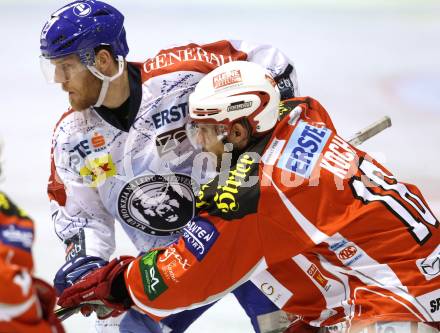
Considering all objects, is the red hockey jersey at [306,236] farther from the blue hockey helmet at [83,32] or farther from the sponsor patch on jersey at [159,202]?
the blue hockey helmet at [83,32]

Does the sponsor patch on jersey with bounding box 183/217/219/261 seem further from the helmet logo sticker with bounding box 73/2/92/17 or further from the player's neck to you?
the helmet logo sticker with bounding box 73/2/92/17

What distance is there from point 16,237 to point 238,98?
1113mm

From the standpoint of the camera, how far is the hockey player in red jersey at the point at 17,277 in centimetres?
226

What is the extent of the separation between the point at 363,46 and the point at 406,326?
3.65 meters

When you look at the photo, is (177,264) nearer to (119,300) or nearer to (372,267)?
(119,300)

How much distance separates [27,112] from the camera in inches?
231

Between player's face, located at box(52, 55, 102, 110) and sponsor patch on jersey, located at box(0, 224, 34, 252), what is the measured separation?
4.80 feet

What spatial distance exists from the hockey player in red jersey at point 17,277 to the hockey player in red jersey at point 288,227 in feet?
2.77

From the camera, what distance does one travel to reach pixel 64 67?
3740 mm

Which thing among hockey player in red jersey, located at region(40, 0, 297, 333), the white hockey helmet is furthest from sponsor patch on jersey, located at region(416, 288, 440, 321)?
hockey player in red jersey, located at region(40, 0, 297, 333)

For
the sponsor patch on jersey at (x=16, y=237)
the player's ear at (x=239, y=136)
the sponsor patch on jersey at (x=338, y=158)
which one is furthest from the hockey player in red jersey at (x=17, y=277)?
the sponsor patch on jersey at (x=338, y=158)

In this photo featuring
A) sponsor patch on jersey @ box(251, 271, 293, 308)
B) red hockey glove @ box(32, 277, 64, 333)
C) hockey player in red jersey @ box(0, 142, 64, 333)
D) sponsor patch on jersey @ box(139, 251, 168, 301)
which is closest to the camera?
hockey player in red jersey @ box(0, 142, 64, 333)

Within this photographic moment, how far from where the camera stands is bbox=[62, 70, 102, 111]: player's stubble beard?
12.3 feet

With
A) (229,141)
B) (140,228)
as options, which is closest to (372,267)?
(229,141)
